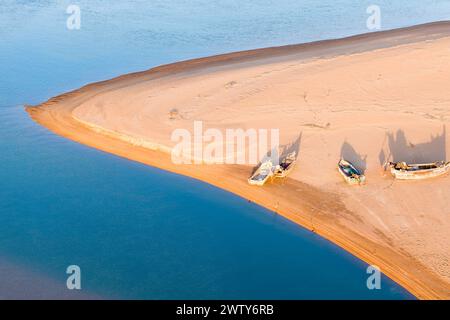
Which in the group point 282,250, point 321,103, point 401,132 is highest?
point 321,103

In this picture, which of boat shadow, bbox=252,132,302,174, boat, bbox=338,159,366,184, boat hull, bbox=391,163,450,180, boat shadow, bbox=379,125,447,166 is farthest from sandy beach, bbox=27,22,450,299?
boat, bbox=338,159,366,184

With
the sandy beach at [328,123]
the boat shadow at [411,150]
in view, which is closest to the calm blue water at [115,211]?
the sandy beach at [328,123]

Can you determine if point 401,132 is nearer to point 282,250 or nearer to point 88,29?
point 282,250

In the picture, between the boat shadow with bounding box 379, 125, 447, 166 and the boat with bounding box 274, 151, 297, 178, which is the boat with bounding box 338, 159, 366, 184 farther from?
the boat with bounding box 274, 151, 297, 178

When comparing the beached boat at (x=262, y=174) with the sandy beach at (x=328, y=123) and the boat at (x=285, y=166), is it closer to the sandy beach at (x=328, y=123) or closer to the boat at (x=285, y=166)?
the boat at (x=285, y=166)

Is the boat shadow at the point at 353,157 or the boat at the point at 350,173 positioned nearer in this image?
the boat at the point at 350,173
